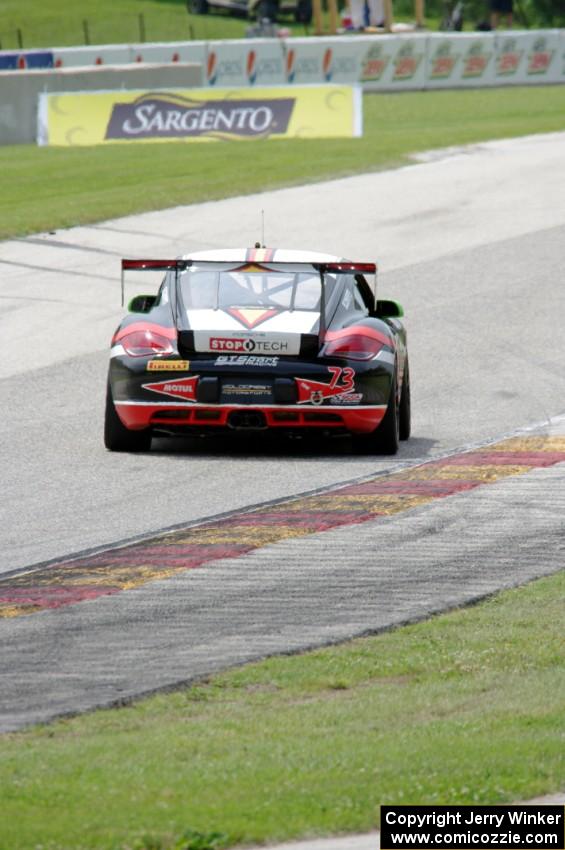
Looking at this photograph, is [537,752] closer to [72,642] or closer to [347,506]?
[72,642]

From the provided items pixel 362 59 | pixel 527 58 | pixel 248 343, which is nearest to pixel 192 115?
pixel 362 59

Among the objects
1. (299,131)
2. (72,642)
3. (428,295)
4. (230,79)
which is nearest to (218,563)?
(72,642)

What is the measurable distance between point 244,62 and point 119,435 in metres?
34.6

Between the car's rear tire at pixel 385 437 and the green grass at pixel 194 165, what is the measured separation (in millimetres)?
12666

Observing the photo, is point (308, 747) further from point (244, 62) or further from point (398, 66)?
point (398, 66)

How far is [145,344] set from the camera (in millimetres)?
11617

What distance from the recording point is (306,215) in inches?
1007

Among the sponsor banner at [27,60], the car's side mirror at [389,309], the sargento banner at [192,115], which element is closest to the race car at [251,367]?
the car's side mirror at [389,309]

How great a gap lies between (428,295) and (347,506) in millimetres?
10235

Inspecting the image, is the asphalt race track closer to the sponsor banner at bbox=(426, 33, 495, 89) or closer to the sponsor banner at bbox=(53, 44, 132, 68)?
the sponsor banner at bbox=(53, 44, 132, 68)

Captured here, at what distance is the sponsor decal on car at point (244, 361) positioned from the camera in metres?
11.4

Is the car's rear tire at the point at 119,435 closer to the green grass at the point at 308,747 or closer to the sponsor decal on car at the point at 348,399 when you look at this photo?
the sponsor decal on car at the point at 348,399

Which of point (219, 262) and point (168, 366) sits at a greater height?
point (219, 262)

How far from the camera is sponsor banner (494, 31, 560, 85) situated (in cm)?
4738
